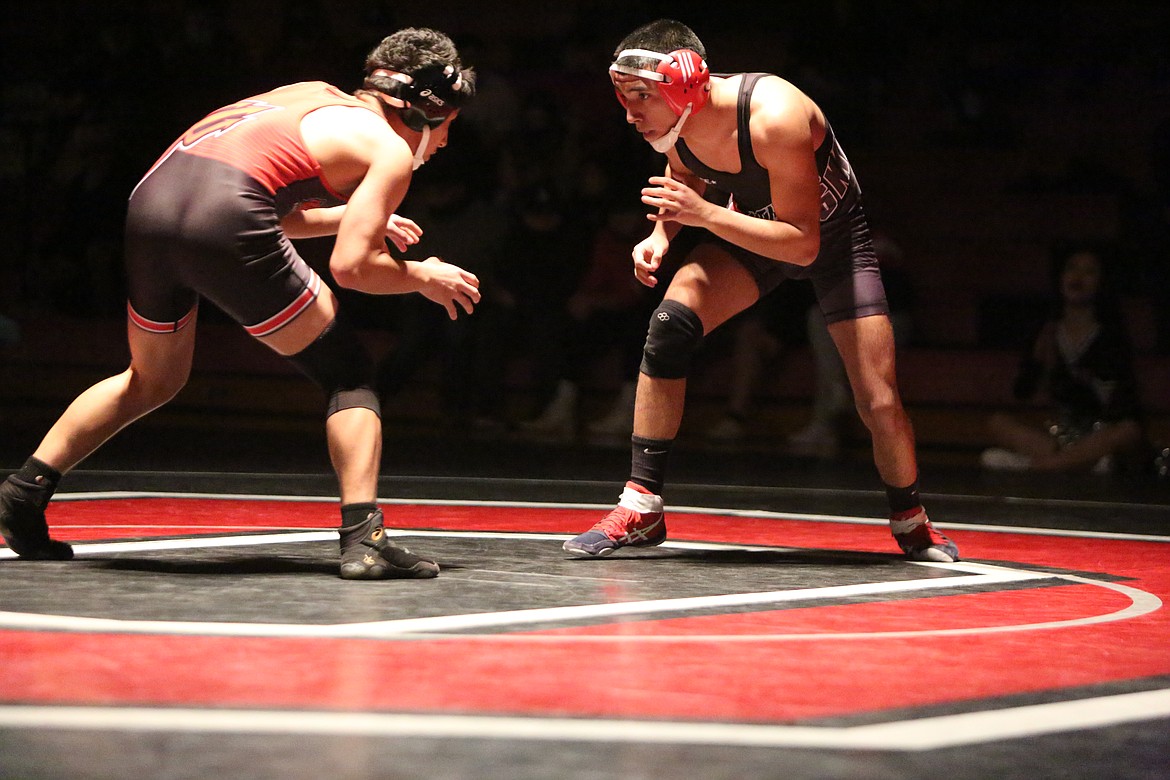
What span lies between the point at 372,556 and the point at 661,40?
1576mm

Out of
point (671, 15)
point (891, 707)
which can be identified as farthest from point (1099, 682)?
point (671, 15)

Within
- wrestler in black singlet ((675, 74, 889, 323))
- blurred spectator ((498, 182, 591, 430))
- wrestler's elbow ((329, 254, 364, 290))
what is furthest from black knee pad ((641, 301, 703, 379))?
blurred spectator ((498, 182, 591, 430))

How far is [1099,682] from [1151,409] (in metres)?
6.66

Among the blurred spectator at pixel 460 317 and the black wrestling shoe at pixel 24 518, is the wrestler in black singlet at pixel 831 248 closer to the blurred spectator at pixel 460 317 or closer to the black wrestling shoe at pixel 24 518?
the black wrestling shoe at pixel 24 518

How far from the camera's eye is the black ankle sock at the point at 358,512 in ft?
13.9

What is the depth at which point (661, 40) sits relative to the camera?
15.6ft

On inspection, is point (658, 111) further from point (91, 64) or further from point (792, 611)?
point (91, 64)

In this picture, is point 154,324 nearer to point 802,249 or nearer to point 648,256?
point 648,256

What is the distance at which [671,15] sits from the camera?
12.8m

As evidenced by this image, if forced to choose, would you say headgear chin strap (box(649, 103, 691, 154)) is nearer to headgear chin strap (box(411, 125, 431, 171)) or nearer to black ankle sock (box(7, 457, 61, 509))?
headgear chin strap (box(411, 125, 431, 171))

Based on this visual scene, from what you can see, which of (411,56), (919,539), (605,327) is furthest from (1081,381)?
(411,56)

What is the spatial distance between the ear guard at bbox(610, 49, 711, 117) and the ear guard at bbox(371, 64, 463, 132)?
492 mm

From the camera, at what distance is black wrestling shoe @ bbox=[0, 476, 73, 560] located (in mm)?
4402

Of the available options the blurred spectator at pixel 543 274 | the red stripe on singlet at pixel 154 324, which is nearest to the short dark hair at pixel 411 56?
the red stripe on singlet at pixel 154 324
